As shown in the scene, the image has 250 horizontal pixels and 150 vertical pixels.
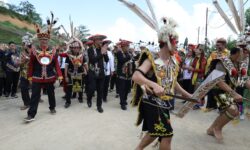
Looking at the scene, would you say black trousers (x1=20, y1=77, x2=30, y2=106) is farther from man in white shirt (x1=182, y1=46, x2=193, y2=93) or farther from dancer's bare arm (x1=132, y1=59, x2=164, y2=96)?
dancer's bare arm (x1=132, y1=59, x2=164, y2=96)

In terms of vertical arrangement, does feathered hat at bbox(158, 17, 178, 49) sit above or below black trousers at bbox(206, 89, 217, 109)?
above

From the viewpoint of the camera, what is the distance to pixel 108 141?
5473 millimetres

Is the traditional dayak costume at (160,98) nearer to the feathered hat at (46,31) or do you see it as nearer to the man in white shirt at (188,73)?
the feathered hat at (46,31)

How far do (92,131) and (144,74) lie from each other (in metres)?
2.77

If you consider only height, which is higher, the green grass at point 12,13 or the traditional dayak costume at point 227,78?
the green grass at point 12,13

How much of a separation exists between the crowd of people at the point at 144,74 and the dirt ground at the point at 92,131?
328mm

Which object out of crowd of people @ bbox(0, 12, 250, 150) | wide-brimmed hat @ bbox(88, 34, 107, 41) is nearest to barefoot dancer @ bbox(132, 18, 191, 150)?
crowd of people @ bbox(0, 12, 250, 150)

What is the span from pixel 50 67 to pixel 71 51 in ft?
5.86

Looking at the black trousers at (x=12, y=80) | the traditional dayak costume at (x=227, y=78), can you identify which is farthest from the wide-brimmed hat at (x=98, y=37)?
the black trousers at (x=12, y=80)

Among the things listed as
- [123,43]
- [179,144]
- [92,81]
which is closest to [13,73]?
[92,81]

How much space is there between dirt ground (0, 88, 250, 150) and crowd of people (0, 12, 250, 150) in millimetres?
328

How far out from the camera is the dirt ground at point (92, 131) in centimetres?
530

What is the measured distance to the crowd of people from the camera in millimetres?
3887

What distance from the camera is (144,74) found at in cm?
378
